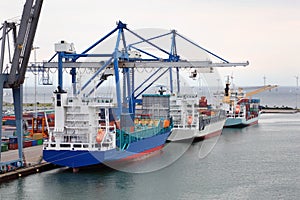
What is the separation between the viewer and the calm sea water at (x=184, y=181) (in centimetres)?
1823

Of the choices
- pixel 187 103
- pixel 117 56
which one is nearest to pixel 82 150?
pixel 117 56

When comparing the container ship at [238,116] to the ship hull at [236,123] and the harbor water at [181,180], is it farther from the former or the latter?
the harbor water at [181,180]

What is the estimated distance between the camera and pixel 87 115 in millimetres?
22516

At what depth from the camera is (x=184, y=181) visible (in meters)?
20.6

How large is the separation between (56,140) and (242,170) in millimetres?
8565

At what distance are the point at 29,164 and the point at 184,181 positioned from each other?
690cm

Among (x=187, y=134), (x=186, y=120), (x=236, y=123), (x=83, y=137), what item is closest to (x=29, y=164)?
(x=83, y=137)

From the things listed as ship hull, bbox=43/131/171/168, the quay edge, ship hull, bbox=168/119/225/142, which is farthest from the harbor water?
ship hull, bbox=168/119/225/142

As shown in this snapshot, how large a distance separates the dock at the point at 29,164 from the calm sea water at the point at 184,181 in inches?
12.5

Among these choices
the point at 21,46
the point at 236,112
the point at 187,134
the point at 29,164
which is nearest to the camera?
the point at 21,46

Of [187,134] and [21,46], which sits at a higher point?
[21,46]

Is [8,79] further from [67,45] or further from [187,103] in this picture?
[187,103]

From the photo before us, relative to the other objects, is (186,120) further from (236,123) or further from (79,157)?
A: (236,123)

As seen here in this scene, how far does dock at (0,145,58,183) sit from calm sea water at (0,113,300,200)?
0.32m
